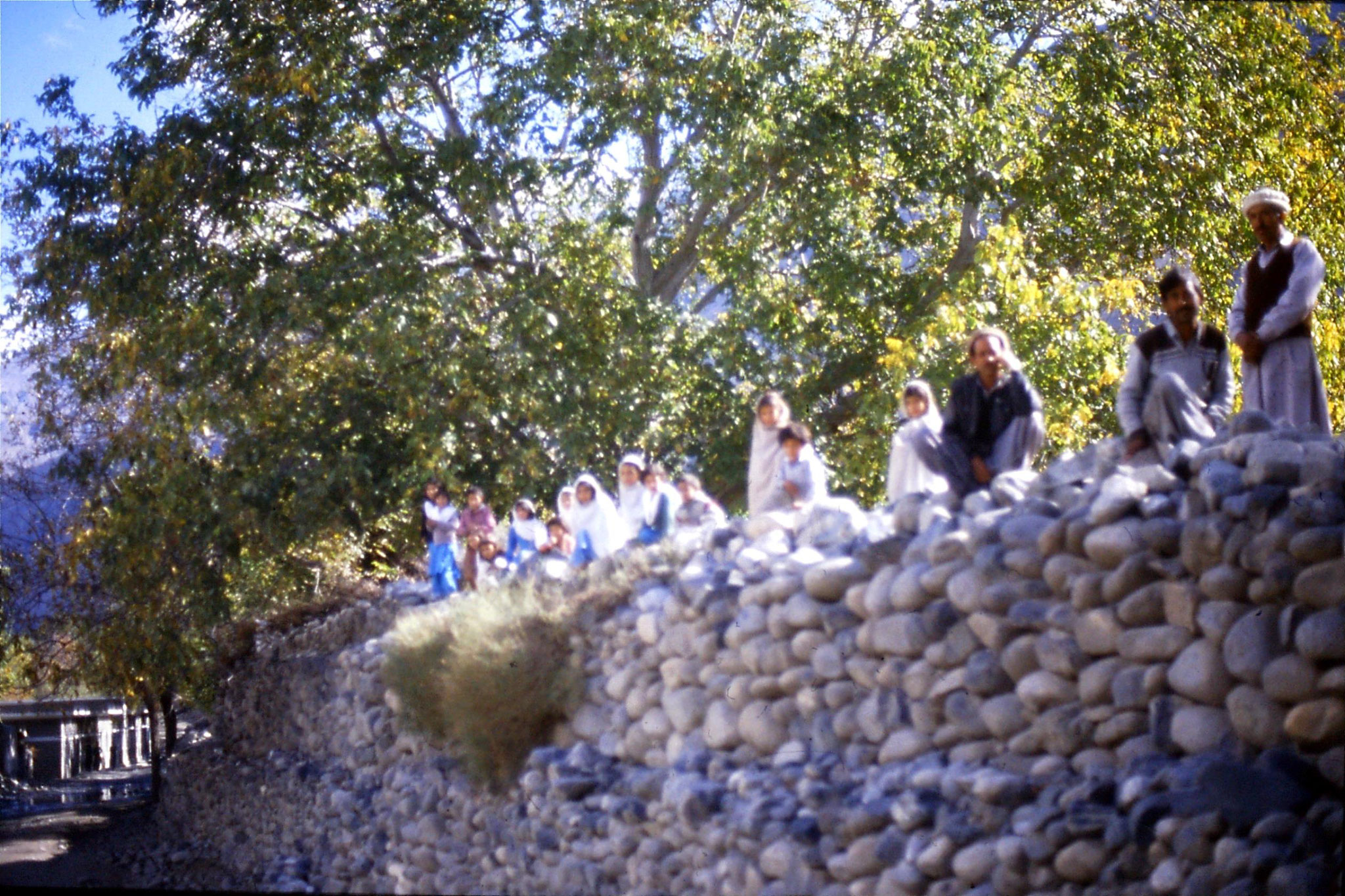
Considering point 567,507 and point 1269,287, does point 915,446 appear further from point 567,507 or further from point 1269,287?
point 567,507

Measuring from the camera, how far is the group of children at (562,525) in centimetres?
1060

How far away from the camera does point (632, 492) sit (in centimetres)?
1109

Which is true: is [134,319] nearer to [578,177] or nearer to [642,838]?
[578,177]

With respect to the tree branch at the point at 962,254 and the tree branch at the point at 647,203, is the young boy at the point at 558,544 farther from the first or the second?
the tree branch at the point at 962,254

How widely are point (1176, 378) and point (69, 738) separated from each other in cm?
3235

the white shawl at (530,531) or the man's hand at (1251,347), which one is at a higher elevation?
the white shawl at (530,531)

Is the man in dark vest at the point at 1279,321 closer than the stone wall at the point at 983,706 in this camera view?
No

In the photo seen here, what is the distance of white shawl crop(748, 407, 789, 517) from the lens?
29.7ft

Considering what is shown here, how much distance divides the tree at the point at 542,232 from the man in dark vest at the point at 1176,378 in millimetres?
6599

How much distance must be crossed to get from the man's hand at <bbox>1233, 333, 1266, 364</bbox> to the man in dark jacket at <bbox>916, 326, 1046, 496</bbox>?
112 cm

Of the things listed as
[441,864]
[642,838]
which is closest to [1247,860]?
[642,838]

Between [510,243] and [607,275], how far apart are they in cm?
104

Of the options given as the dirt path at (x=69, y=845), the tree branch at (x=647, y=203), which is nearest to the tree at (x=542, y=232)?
the tree branch at (x=647, y=203)

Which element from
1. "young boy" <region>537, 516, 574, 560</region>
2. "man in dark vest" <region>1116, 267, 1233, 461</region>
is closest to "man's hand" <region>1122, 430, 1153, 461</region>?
"man in dark vest" <region>1116, 267, 1233, 461</region>
